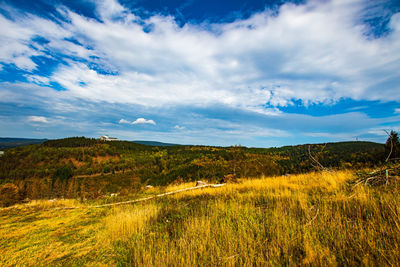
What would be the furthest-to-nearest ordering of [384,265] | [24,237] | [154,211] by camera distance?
[154,211]
[24,237]
[384,265]

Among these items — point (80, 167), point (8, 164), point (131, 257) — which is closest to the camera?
point (131, 257)

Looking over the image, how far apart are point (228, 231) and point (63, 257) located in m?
3.13

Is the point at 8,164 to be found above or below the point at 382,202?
below

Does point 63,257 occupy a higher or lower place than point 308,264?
lower

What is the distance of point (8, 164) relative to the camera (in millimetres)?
92625

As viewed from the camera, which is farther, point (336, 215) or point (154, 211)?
point (154, 211)

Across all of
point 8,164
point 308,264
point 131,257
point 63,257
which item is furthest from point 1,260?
point 8,164

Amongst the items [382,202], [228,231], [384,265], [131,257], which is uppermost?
[382,202]

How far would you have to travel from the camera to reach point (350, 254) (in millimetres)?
2096

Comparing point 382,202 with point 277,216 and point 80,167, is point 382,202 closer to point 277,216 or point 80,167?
point 277,216

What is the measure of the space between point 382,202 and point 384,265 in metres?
2.15

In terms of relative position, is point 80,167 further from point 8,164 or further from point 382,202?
point 382,202

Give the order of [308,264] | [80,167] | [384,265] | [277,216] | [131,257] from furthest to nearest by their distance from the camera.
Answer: [80,167], [277,216], [131,257], [308,264], [384,265]

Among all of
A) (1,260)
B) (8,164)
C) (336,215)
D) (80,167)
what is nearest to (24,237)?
(1,260)
